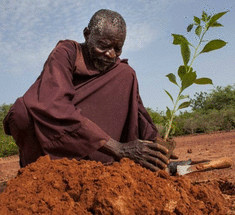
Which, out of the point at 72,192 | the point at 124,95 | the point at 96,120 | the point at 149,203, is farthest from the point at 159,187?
the point at 124,95

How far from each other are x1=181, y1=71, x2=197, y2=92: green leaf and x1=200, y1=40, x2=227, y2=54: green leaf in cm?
26

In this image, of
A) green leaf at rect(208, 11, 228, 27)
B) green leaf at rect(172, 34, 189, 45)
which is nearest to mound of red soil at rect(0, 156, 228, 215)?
green leaf at rect(172, 34, 189, 45)

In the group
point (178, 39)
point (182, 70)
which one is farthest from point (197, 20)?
point (182, 70)

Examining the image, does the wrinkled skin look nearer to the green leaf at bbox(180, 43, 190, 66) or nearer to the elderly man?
the elderly man

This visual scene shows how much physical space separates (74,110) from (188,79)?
989 mm

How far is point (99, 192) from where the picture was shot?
1.53 m

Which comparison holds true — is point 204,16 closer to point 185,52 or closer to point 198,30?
point 198,30

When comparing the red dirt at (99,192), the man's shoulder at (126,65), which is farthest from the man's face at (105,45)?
the red dirt at (99,192)

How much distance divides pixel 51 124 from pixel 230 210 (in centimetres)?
143

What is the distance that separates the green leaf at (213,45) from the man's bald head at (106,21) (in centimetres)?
73

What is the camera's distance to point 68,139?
6.93 ft

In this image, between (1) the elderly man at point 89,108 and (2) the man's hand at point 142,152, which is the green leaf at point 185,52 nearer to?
(1) the elderly man at point 89,108

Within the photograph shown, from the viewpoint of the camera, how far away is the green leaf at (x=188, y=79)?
2.39 meters

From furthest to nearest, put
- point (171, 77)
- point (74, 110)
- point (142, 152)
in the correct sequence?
point (171, 77) → point (74, 110) → point (142, 152)
